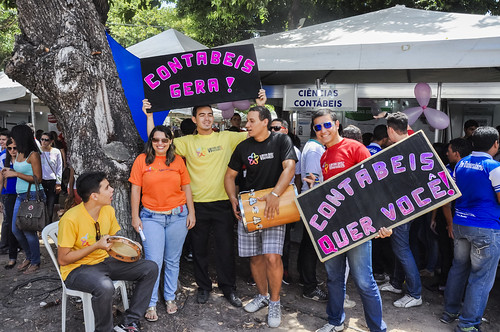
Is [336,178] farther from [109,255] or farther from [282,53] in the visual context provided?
[282,53]

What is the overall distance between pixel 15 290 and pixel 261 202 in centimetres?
302

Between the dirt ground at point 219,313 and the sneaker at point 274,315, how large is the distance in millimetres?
61

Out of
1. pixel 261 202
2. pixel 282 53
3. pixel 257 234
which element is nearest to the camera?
pixel 261 202

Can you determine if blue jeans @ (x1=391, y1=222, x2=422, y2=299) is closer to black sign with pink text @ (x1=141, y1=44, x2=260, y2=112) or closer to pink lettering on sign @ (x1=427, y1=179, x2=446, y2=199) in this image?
pink lettering on sign @ (x1=427, y1=179, x2=446, y2=199)

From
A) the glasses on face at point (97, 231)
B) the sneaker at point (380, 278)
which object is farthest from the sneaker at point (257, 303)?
the glasses on face at point (97, 231)

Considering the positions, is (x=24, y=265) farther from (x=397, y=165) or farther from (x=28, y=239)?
(x=397, y=165)

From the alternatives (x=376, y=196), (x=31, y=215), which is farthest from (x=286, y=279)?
(x=31, y=215)

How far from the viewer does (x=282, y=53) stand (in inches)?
219

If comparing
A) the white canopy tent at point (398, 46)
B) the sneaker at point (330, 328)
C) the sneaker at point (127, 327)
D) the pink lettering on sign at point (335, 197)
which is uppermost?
the white canopy tent at point (398, 46)

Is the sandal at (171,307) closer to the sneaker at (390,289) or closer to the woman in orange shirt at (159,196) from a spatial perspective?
the woman in orange shirt at (159,196)

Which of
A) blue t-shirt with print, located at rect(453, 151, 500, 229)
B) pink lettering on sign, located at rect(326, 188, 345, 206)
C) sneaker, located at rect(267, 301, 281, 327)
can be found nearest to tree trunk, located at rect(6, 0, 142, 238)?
sneaker, located at rect(267, 301, 281, 327)

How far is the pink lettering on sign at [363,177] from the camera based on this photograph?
3240 mm

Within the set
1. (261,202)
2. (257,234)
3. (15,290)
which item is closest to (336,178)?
(261,202)

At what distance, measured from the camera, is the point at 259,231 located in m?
3.73
